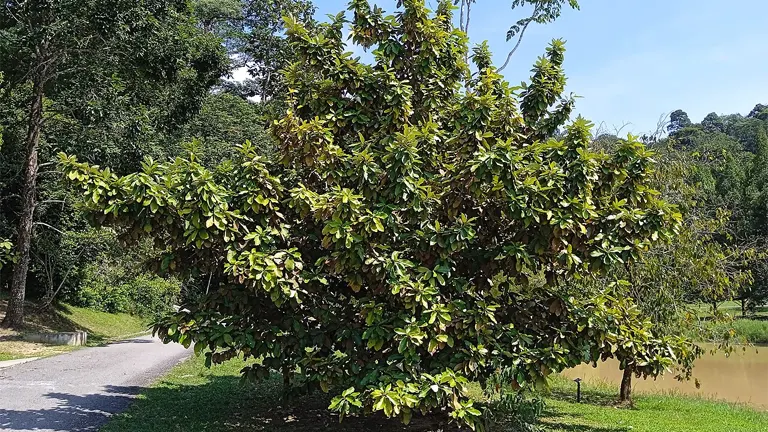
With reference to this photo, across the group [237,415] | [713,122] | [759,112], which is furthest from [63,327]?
[759,112]

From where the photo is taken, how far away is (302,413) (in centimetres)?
908

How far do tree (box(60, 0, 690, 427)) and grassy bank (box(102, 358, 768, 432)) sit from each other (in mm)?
1537

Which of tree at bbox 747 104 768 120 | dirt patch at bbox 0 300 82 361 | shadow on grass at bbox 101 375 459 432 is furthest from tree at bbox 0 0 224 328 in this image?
tree at bbox 747 104 768 120

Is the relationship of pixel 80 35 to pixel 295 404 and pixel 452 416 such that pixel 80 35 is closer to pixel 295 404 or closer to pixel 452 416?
pixel 295 404

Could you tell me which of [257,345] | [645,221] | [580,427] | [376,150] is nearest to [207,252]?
[257,345]

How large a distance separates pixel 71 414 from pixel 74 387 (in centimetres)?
234

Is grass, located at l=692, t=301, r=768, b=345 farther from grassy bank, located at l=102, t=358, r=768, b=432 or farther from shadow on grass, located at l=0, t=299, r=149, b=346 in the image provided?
shadow on grass, located at l=0, t=299, r=149, b=346

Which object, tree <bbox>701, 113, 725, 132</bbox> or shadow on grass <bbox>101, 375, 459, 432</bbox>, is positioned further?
tree <bbox>701, 113, 725, 132</bbox>

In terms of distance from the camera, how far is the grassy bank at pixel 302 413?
320 inches

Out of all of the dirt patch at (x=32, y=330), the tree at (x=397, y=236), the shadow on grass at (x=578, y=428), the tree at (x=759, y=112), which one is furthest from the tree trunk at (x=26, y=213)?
the tree at (x=759, y=112)

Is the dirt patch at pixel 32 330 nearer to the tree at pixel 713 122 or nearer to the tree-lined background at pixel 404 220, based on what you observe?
the tree-lined background at pixel 404 220

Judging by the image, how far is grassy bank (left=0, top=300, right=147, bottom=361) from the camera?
15.0 m

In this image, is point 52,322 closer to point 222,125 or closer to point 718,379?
point 222,125

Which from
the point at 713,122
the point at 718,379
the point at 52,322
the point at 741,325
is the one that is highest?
the point at 713,122
